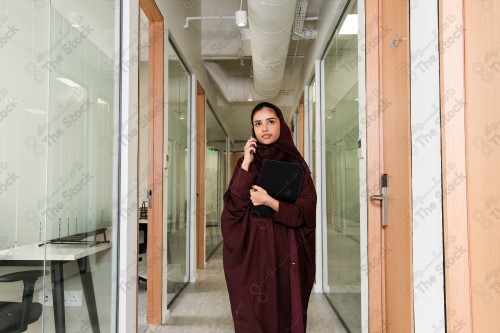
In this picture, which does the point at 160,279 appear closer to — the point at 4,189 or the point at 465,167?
the point at 4,189

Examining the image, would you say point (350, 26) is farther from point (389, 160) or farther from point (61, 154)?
point (61, 154)

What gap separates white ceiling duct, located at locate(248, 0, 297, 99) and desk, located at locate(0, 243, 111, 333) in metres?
2.08

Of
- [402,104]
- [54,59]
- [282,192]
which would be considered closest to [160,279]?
[282,192]

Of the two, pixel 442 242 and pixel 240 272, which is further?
pixel 240 272

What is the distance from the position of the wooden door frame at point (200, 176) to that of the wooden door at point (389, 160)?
306 cm

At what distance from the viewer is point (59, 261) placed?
1.59 m

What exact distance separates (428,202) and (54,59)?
1524mm

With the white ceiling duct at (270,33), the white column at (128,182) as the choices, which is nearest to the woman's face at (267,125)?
the white column at (128,182)

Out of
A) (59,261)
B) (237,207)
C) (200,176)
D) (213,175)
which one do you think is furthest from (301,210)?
(213,175)

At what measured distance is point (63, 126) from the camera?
5.30 feet

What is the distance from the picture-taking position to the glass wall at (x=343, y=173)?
8.58ft

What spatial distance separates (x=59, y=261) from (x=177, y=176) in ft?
7.68

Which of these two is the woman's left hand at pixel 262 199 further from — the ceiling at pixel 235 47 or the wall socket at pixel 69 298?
the ceiling at pixel 235 47

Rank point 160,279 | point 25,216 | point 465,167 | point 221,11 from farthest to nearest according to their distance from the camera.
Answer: point 221,11
point 160,279
point 25,216
point 465,167
